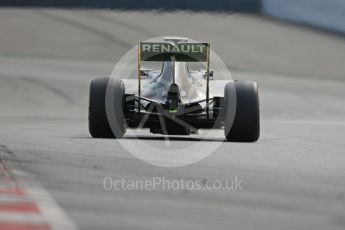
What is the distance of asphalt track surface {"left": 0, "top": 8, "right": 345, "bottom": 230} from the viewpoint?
5.93m

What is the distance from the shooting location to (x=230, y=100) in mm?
11773

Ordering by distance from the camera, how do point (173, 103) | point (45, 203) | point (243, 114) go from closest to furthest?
point (45, 203), point (243, 114), point (173, 103)

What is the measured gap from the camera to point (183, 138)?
12.9m

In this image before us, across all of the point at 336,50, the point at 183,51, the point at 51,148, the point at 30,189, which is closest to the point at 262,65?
the point at 336,50

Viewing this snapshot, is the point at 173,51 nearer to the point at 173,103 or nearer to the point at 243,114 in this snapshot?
the point at 173,103

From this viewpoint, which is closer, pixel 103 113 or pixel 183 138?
pixel 103 113

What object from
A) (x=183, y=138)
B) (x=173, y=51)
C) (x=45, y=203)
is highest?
(x=173, y=51)

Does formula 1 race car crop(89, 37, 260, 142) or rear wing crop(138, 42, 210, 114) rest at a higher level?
rear wing crop(138, 42, 210, 114)

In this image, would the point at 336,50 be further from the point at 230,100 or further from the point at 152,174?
the point at 152,174

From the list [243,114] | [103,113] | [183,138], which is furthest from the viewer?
[183,138]

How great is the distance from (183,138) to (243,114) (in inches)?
53.6

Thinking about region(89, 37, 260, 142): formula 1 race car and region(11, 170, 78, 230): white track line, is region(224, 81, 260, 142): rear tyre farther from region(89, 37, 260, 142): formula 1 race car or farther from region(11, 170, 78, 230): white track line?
region(11, 170, 78, 230): white track line

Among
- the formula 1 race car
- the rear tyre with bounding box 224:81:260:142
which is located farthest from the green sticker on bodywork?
the rear tyre with bounding box 224:81:260:142

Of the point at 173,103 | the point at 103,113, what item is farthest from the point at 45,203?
the point at 173,103
